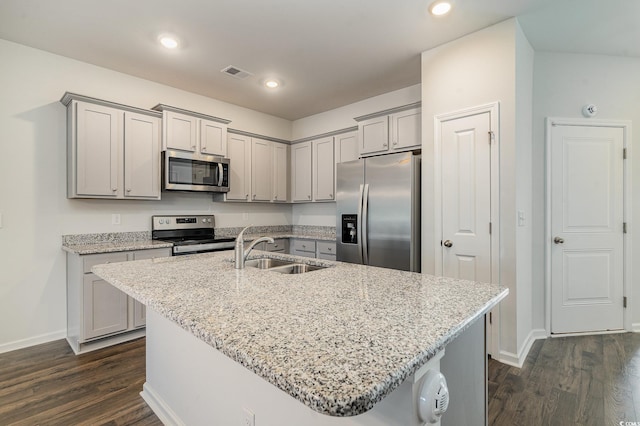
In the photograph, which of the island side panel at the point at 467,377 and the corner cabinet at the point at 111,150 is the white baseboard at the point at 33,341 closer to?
the corner cabinet at the point at 111,150

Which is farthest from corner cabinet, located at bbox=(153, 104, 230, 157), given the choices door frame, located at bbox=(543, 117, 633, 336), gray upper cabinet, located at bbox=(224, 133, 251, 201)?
door frame, located at bbox=(543, 117, 633, 336)

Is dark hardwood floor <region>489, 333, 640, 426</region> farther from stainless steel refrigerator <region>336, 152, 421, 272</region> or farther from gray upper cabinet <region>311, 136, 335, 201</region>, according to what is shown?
gray upper cabinet <region>311, 136, 335, 201</region>

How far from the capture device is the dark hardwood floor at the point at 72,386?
6.02 feet

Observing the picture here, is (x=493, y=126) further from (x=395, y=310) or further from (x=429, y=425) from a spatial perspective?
(x=429, y=425)

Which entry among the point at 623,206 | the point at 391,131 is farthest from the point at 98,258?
the point at 623,206

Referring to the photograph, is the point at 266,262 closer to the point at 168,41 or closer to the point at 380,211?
the point at 380,211

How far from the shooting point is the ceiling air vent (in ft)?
10.6

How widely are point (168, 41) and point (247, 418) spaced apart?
292 centimetres

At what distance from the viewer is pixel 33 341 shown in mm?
2801

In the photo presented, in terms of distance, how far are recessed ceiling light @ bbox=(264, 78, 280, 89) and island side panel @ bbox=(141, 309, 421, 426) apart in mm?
2719

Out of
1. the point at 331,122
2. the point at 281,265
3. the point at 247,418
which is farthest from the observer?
the point at 331,122

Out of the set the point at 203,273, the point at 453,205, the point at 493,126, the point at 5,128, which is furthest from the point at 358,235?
the point at 5,128

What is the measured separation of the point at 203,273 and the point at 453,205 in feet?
6.91

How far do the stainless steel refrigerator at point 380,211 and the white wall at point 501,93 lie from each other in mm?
259
